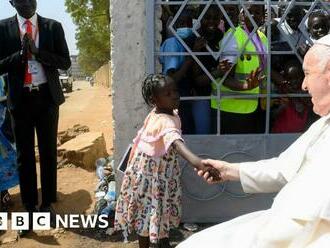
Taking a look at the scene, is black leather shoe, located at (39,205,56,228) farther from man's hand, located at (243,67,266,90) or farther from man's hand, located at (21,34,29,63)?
man's hand, located at (243,67,266,90)

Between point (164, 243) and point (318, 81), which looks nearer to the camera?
point (318, 81)

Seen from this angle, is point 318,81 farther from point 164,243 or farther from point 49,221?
point 49,221

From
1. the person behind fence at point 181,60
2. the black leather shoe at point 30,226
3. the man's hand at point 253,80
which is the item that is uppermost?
the person behind fence at point 181,60

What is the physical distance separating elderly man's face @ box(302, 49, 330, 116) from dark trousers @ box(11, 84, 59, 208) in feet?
8.58

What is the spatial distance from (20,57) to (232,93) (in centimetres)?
172

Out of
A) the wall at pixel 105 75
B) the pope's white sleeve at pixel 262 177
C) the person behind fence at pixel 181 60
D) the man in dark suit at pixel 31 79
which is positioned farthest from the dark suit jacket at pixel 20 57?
the wall at pixel 105 75

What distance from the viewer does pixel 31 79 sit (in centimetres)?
395

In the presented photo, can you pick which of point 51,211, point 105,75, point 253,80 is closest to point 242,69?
point 253,80

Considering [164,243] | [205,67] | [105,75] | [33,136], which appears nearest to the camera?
[164,243]

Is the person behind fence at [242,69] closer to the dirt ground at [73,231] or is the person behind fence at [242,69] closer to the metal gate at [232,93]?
the metal gate at [232,93]

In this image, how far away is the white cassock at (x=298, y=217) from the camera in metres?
1.69

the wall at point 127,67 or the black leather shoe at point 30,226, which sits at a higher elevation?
the wall at point 127,67

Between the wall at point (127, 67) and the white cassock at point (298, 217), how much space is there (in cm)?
194

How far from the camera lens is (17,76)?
3.91 meters
